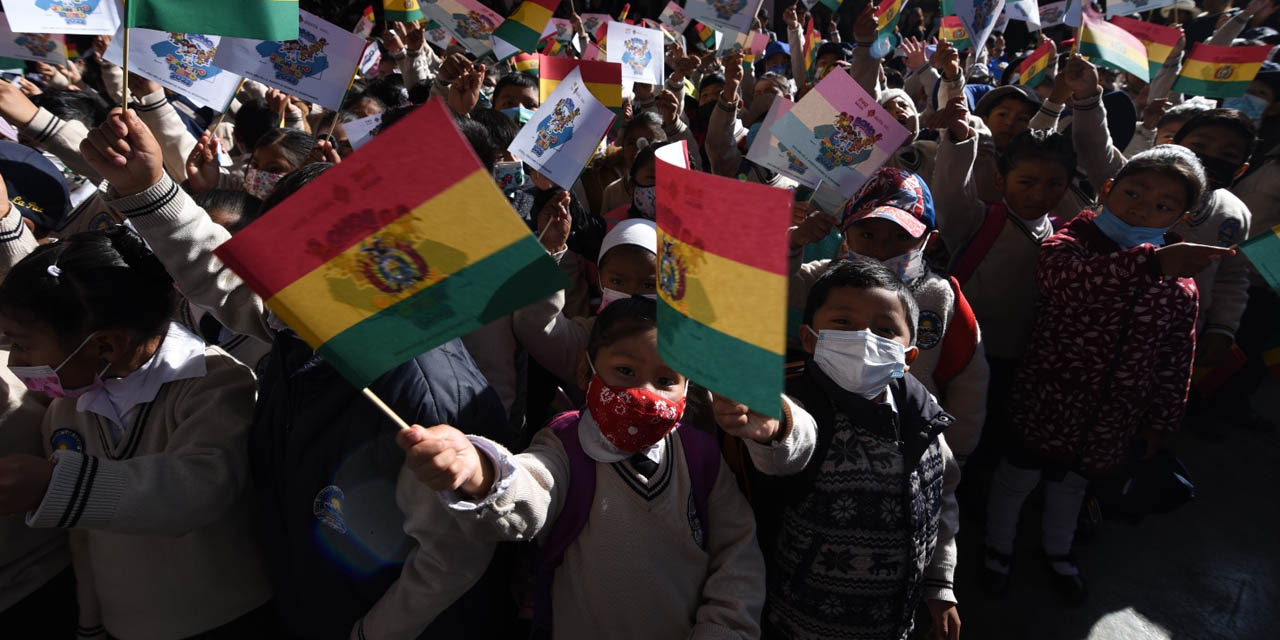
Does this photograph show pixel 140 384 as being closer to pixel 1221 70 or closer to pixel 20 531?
pixel 20 531

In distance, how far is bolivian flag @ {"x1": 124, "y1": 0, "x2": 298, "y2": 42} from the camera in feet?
6.25

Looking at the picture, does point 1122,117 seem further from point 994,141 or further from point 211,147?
point 211,147

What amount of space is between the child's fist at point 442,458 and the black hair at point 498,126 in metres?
2.41

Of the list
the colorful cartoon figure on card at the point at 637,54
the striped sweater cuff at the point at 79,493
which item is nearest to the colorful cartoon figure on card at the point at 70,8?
the striped sweater cuff at the point at 79,493

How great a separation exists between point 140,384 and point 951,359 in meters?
2.39

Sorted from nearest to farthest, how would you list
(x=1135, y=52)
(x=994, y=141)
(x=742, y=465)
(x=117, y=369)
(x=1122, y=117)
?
(x=117, y=369) → (x=742, y=465) → (x=994, y=141) → (x=1135, y=52) → (x=1122, y=117)

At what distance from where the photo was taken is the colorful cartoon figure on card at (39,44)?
4.60 metres

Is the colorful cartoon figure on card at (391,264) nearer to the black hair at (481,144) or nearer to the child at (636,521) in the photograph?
the child at (636,521)

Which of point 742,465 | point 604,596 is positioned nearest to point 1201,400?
point 742,465

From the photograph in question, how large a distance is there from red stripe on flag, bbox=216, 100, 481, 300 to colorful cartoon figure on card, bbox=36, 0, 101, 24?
2133 millimetres

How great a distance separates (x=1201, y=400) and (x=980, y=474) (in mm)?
1658

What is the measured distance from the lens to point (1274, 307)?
3965mm

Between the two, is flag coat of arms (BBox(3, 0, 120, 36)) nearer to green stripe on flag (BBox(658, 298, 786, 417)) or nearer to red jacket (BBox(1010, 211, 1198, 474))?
green stripe on flag (BBox(658, 298, 786, 417))

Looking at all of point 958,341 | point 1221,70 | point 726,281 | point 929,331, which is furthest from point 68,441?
point 1221,70
